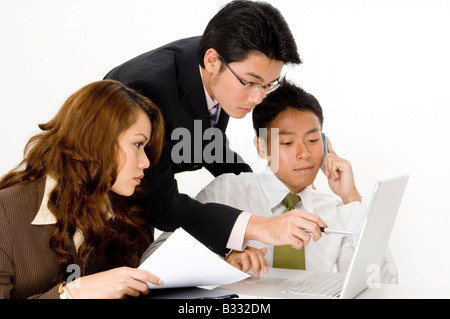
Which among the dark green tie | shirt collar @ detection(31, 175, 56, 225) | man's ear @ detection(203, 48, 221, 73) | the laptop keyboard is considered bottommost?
the dark green tie

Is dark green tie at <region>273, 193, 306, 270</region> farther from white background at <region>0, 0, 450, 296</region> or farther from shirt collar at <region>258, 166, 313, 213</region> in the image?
white background at <region>0, 0, 450, 296</region>

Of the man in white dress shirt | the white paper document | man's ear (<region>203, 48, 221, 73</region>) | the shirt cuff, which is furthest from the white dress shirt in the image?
the white paper document

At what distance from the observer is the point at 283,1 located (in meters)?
3.14

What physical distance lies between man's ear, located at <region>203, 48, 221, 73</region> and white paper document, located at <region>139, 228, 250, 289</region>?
0.85 m

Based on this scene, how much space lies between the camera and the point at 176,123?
2.01 metres

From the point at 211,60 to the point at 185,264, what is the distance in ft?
2.97

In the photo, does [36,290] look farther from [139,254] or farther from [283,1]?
[283,1]

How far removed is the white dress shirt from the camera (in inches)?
85.2

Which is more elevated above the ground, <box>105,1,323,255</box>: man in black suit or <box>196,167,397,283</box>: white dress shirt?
<box>105,1,323,255</box>: man in black suit

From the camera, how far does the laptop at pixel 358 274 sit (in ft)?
4.32

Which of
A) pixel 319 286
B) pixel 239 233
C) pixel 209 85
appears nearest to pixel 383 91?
pixel 209 85

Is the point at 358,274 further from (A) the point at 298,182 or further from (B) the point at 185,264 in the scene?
(A) the point at 298,182

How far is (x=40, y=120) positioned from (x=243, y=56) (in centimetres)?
189

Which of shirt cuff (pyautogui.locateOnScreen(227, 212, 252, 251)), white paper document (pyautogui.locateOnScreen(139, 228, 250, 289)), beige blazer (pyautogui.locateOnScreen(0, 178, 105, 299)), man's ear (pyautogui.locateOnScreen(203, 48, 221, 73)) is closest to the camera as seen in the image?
white paper document (pyautogui.locateOnScreen(139, 228, 250, 289))
